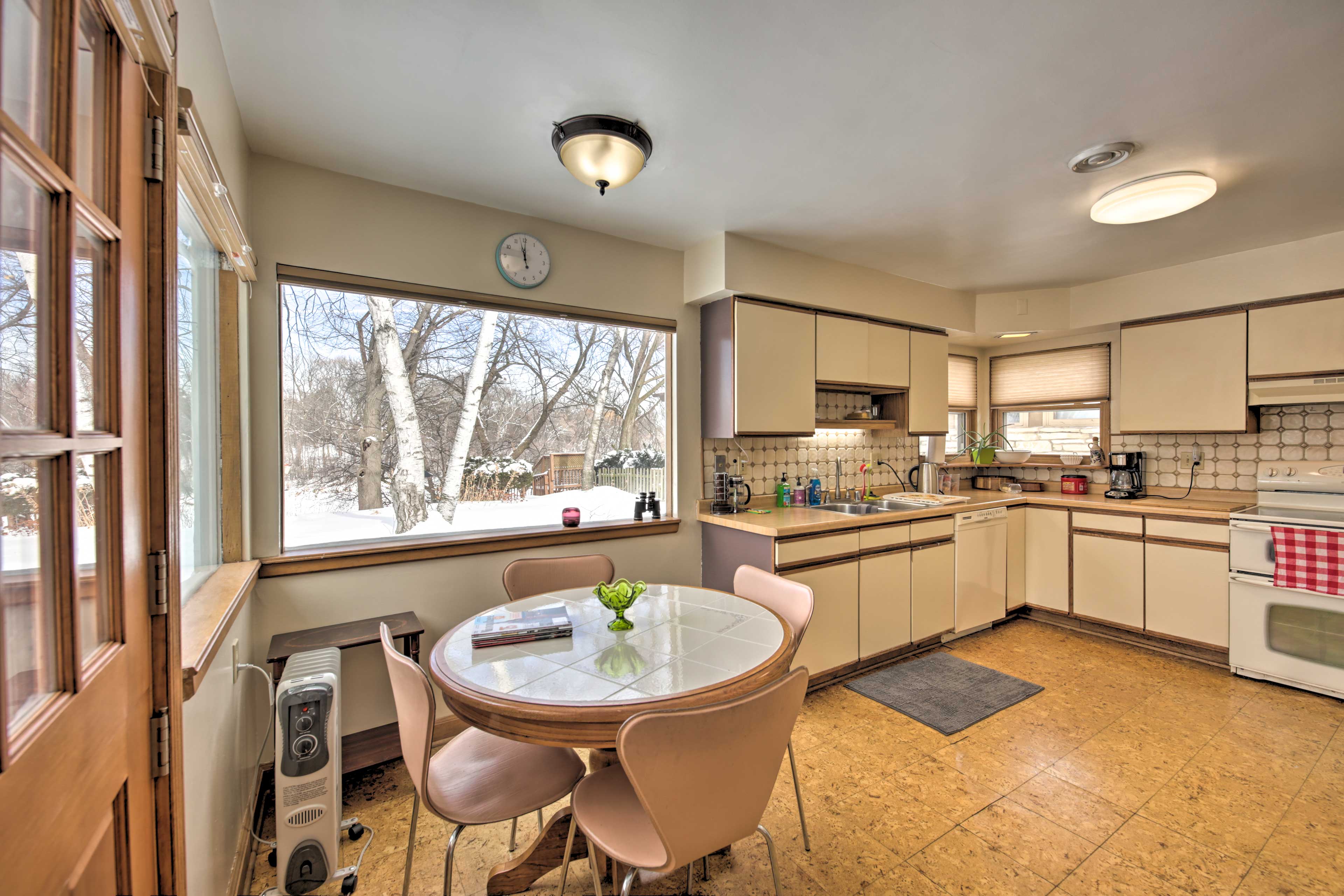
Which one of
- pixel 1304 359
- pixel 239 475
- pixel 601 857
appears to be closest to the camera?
pixel 601 857

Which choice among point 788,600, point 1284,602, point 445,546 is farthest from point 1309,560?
point 445,546

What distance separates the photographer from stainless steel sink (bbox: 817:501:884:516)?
3857 millimetres

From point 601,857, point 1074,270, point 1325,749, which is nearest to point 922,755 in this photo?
point 601,857

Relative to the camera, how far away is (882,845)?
6.63 feet

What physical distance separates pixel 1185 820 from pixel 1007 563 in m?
2.31

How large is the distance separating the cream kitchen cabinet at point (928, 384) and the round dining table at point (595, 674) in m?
2.80

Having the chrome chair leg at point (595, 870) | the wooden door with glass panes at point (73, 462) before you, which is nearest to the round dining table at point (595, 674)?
the chrome chair leg at point (595, 870)

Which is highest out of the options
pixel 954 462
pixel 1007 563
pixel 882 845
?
pixel 954 462

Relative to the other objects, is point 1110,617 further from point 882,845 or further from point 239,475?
point 239,475

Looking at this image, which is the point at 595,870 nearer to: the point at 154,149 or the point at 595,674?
the point at 595,674

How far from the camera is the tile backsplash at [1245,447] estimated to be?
358cm

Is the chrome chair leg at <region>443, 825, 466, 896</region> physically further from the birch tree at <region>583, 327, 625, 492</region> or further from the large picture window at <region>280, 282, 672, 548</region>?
the birch tree at <region>583, 327, 625, 492</region>

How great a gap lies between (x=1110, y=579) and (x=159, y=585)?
5.01 meters

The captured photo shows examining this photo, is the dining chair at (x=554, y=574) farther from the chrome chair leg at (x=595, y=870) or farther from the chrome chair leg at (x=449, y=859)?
the chrome chair leg at (x=595, y=870)
